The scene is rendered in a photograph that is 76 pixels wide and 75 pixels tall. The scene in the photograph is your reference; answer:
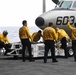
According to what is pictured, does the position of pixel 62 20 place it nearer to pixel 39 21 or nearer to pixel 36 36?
pixel 39 21

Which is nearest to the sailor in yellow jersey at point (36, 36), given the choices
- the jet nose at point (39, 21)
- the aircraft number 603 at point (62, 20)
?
the jet nose at point (39, 21)

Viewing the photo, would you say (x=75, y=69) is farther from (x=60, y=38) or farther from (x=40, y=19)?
(x=40, y=19)

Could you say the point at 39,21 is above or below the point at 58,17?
below

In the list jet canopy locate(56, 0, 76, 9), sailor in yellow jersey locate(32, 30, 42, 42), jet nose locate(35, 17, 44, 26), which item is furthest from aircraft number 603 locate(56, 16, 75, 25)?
sailor in yellow jersey locate(32, 30, 42, 42)

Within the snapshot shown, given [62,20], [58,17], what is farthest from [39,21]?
[62,20]

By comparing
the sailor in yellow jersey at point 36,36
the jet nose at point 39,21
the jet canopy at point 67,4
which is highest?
the jet canopy at point 67,4

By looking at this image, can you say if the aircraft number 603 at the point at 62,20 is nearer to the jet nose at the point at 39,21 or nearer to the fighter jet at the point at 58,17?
the fighter jet at the point at 58,17

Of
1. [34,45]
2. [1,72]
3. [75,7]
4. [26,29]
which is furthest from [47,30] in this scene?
[75,7]

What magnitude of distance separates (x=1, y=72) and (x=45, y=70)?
5.15 ft

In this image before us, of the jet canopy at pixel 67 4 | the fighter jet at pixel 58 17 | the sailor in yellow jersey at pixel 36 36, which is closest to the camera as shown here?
the sailor in yellow jersey at pixel 36 36

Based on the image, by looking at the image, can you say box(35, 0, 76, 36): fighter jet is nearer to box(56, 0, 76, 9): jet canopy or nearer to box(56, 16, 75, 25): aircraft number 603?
box(56, 16, 75, 25): aircraft number 603

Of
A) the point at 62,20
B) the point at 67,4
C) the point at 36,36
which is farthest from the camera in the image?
the point at 67,4

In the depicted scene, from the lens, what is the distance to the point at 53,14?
19.1 metres

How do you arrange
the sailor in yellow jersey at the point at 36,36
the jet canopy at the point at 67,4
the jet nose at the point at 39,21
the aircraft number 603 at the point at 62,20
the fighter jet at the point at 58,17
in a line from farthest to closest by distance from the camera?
1. the jet canopy at the point at 67,4
2. the aircraft number 603 at the point at 62,20
3. the fighter jet at the point at 58,17
4. the jet nose at the point at 39,21
5. the sailor in yellow jersey at the point at 36,36
